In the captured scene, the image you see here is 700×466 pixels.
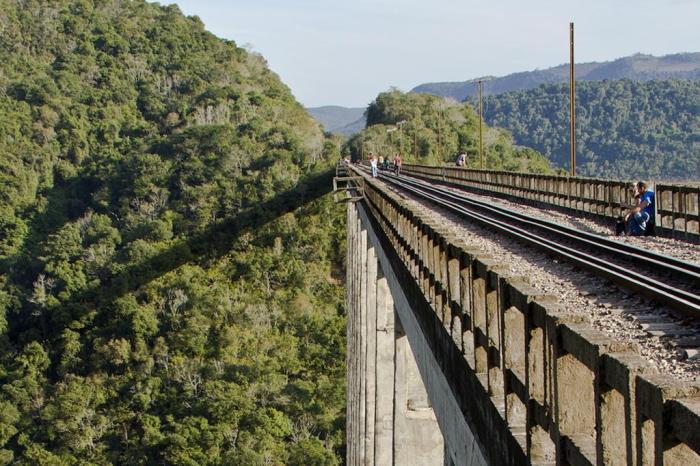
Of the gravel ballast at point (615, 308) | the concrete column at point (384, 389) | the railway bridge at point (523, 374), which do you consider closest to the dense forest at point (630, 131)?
the concrete column at point (384, 389)

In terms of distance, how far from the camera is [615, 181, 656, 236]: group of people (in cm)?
1475

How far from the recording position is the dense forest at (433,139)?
3765 inches

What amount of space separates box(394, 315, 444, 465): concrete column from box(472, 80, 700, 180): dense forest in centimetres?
7785

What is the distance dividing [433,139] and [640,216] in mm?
83537

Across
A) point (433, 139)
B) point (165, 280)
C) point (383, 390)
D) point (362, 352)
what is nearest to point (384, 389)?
point (383, 390)

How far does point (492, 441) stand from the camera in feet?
17.1

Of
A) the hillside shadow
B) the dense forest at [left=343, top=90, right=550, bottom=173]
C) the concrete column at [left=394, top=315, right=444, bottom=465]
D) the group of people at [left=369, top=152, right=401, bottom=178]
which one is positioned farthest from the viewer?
the dense forest at [left=343, top=90, right=550, bottom=173]

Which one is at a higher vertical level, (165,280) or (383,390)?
(383,390)

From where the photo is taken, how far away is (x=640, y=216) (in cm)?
1486

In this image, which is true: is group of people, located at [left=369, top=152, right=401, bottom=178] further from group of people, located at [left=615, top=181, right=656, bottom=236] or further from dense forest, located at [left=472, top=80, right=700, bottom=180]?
dense forest, located at [left=472, top=80, right=700, bottom=180]

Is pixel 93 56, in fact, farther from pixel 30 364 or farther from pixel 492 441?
pixel 492 441

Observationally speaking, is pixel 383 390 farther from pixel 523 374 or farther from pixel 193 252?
pixel 193 252

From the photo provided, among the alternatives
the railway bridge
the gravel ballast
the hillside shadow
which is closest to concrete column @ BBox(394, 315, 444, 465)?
the railway bridge

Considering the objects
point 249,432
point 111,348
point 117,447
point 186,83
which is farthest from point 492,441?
point 186,83
